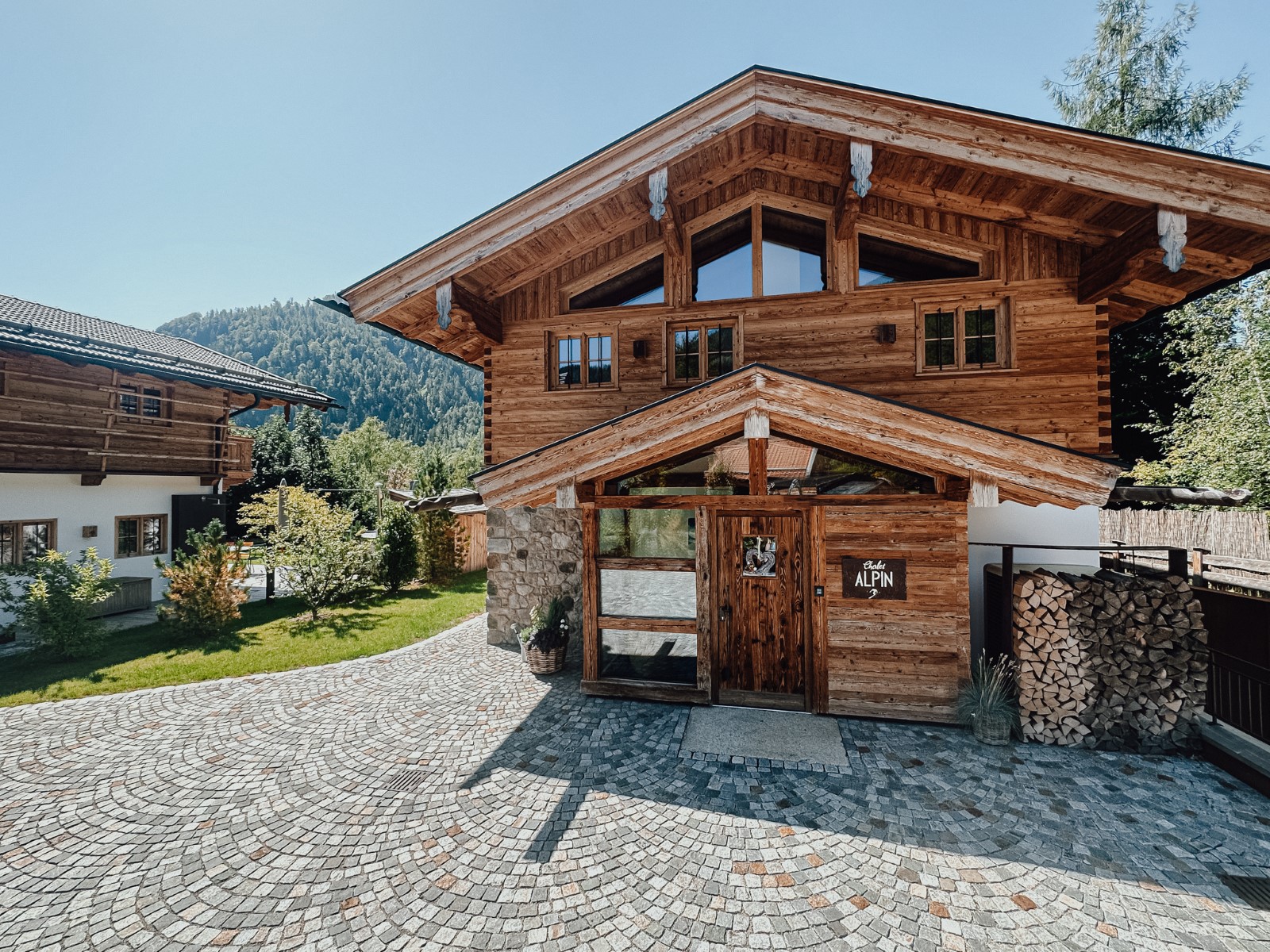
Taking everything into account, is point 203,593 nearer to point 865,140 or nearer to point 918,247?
point 865,140

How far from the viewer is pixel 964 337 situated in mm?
8039

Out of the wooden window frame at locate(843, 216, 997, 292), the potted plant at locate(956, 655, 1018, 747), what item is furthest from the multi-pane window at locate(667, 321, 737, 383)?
the potted plant at locate(956, 655, 1018, 747)

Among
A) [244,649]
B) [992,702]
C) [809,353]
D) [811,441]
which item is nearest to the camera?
[992,702]

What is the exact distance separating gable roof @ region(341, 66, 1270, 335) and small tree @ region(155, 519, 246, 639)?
756 cm

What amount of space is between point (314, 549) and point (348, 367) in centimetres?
15464

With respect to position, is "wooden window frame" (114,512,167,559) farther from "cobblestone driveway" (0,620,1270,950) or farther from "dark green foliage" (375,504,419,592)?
"cobblestone driveway" (0,620,1270,950)

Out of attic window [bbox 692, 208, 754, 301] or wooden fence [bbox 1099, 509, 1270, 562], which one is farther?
wooden fence [bbox 1099, 509, 1270, 562]

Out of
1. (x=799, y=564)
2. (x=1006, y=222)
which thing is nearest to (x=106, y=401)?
(x=799, y=564)

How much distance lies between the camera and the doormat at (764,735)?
19.6 feet

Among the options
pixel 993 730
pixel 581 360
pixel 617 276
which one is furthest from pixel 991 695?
pixel 617 276

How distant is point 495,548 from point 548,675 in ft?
9.06

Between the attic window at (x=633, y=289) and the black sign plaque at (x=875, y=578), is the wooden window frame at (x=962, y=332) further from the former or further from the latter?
the attic window at (x=633, y=289)

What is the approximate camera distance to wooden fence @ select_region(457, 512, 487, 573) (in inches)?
741

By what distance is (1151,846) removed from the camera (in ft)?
14.7
